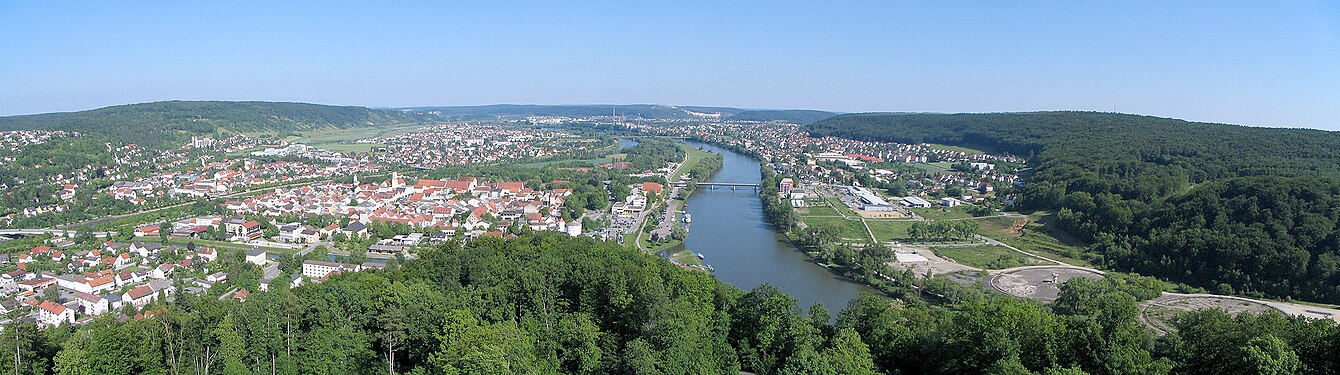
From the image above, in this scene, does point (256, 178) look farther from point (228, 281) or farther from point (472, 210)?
point (228, 281)

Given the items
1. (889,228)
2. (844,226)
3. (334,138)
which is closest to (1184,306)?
(889,228)

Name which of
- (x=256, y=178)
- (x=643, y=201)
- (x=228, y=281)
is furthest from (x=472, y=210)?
(x=256, y=178)

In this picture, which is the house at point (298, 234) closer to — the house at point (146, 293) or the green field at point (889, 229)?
the house at point (146, 293)

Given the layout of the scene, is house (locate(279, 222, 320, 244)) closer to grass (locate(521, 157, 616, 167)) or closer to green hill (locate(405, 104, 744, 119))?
grass (locate(521, 157, 616, 167))

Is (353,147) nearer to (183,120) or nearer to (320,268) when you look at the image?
(183,120)

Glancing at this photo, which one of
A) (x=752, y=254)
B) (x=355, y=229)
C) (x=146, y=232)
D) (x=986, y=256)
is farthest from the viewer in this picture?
(x=355, y=229)

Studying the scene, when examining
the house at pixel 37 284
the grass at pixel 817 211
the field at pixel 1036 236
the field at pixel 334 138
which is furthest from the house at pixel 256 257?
the field at pixel 334 138
